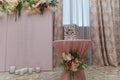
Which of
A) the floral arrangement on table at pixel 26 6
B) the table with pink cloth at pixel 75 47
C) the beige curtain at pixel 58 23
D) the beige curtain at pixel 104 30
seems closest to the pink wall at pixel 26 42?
the floral arrangement on table at pixel 26 6

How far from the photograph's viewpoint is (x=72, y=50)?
1893mm

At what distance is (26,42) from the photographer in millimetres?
2619

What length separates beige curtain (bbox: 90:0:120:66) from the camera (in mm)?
3107

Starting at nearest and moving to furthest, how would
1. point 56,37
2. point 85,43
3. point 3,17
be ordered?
point 85,43 → point 3,17 → point 56,37

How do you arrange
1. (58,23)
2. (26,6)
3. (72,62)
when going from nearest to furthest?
(72,62) → (26,6) → (58,23)

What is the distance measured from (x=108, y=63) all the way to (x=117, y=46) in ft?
1.06

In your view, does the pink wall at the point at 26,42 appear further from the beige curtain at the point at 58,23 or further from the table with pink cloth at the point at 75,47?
the table with pink cloth at the point at 75,47

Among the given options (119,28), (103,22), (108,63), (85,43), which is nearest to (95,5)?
(103,22)

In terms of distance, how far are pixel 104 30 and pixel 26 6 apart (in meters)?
1.31

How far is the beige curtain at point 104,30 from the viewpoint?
10.2 ft

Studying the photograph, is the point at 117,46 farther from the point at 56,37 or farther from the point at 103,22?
the point at 56,37

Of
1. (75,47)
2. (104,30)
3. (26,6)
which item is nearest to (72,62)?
(75,47)

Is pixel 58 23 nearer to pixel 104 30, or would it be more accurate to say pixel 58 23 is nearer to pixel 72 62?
pixel 104 30

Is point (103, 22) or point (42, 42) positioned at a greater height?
point (103, 22)
